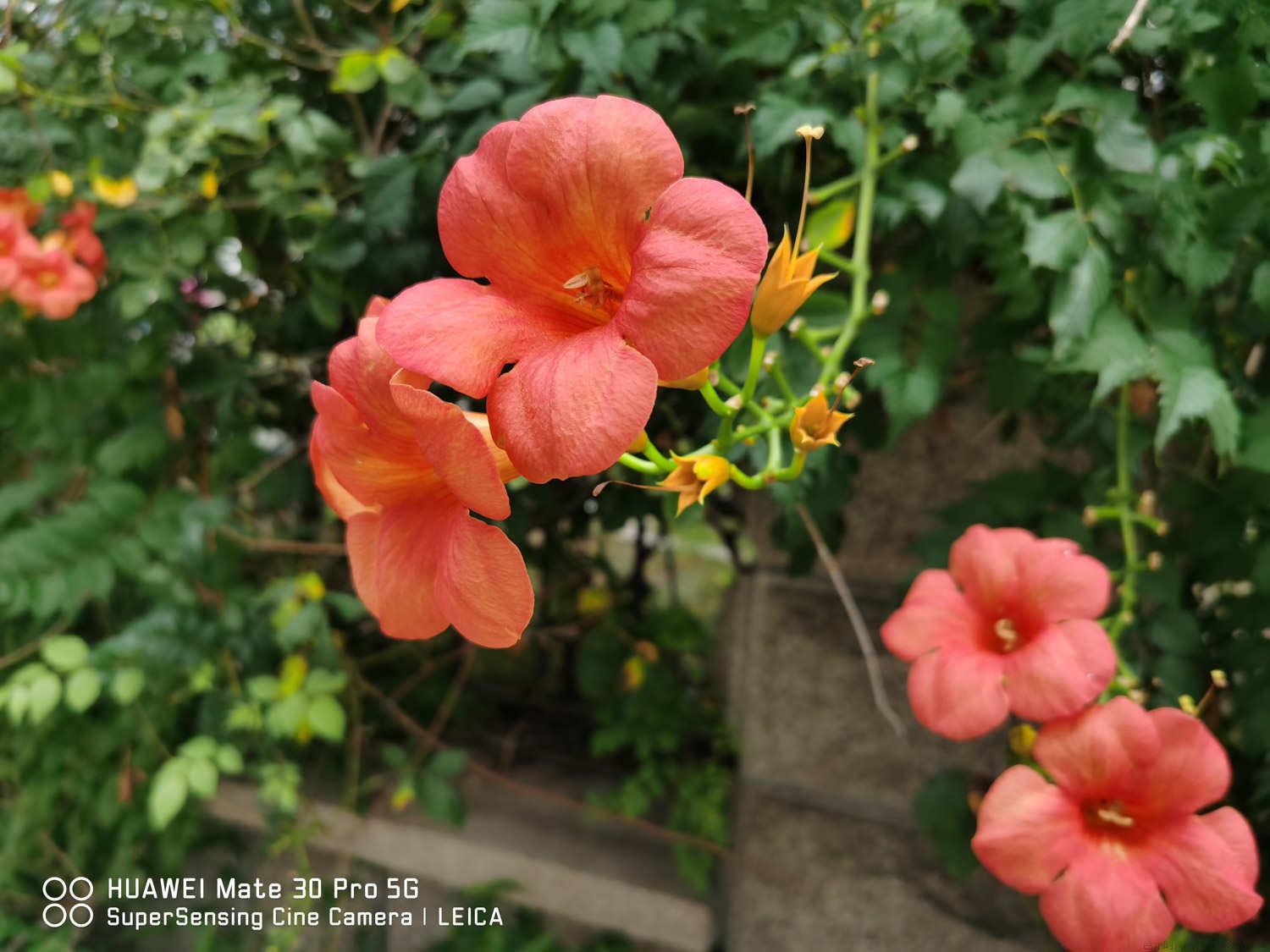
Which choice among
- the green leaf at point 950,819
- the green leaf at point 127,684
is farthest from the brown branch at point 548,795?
the green leaf at point 950,819

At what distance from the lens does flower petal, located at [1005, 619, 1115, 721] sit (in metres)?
0.55

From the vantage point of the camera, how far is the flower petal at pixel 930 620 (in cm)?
64

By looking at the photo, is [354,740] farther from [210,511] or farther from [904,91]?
[904,91]

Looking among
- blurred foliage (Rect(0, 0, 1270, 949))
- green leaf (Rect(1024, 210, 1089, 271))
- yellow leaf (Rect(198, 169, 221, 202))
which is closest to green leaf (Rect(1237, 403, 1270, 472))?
blurred foliage (Rect(0, 0, 1270, 949))

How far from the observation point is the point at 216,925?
1.54 meters

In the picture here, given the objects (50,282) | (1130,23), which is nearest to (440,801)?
(50,282)

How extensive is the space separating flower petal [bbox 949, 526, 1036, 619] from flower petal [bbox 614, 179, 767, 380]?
0.45 metres

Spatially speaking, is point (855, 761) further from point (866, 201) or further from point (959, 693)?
point (866, 201)

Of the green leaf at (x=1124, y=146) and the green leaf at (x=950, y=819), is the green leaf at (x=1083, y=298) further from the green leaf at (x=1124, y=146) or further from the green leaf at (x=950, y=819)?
the green leaf at (x=950, y=819)

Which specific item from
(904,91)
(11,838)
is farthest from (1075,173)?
(11,838)

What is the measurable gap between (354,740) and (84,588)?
1.65ft

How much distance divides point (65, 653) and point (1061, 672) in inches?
46.0

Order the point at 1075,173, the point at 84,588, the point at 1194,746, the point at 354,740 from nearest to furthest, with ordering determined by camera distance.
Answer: the point at 1194,746
the point at 1075,173
the point at 84,588
the point at 354,740

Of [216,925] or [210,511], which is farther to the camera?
[216,925]
